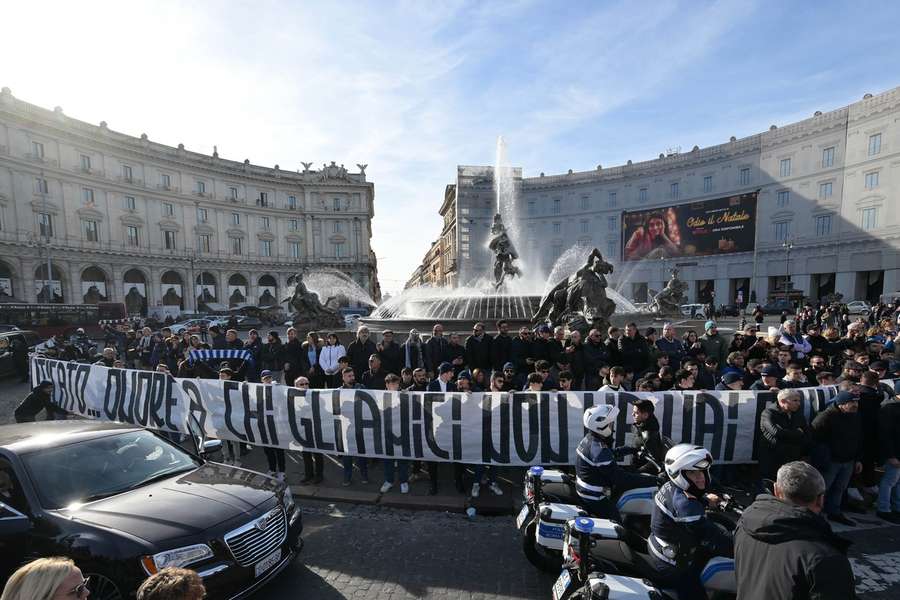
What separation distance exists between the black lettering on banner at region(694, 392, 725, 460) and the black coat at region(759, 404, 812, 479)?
0.89 metres

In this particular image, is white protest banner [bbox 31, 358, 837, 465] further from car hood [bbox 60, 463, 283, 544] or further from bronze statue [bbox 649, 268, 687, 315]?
bronze statue [bbox 649, 268, 687, 315]

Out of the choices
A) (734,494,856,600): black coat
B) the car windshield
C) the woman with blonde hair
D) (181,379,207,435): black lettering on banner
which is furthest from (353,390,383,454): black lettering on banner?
(734,494,856,600): black coat

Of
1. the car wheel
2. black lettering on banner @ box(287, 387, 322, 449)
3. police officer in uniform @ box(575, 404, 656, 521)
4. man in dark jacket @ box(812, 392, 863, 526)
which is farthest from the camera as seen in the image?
black lettering on banner @ box(287, 387, 322, 449)

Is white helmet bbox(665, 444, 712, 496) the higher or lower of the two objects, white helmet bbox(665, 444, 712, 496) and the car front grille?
the higher

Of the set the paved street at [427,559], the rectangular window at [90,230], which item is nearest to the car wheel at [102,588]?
the paved street at [427,559]

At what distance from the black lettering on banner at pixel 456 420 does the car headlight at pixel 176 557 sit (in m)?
3.39

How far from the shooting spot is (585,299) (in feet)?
38.9

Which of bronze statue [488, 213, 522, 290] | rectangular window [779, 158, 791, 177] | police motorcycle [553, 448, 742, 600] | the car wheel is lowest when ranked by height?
the car wheel

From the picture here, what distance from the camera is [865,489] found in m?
6.11

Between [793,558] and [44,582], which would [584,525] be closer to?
[793,558]

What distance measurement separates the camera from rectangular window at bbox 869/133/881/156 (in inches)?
1641

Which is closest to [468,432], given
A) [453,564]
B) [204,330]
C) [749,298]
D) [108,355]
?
[453,564]

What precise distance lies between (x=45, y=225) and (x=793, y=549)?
6752cm

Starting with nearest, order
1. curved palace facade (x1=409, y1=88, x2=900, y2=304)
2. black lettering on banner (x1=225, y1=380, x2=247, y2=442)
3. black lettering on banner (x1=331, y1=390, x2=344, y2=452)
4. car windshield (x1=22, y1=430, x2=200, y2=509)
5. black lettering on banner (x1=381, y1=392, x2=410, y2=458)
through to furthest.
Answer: car windshield (x1=22, y1=430, x2=200, y2=509), black lettering on banner (x1=381, y1=392, x2=410, y2=458), black lettering on banner (x1=331, y1=390, x2=344, y2=452), black lettering on banner (x1=225, y1=380, x2=247, y2=442), curved palace facade (x1=409, y1=88, x2=900, y2=304)
